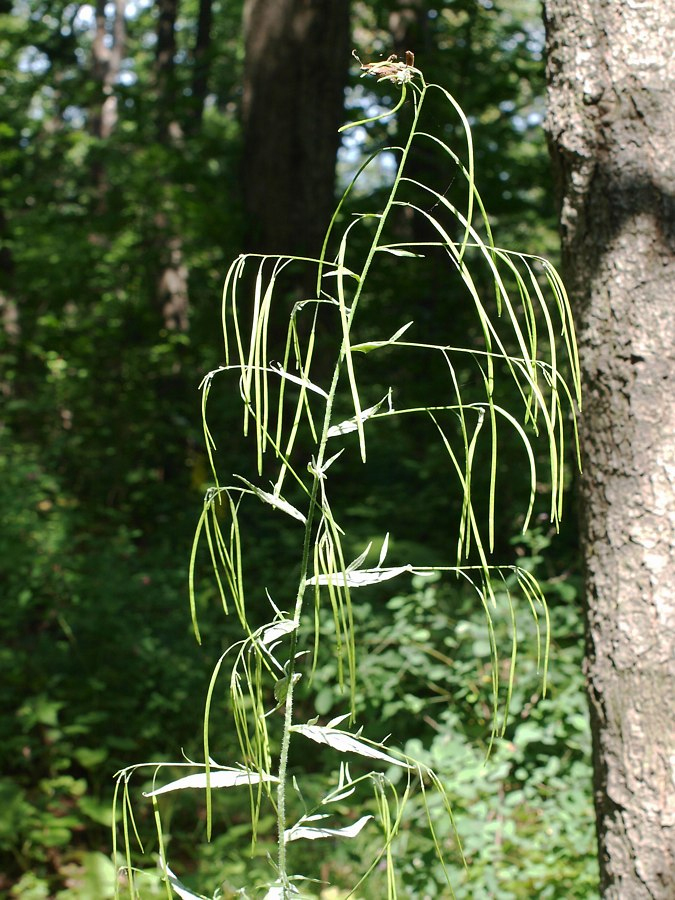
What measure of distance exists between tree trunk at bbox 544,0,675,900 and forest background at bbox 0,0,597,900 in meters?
0.76

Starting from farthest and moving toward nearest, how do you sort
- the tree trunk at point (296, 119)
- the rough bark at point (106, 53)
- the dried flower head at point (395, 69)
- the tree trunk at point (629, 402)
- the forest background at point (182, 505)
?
the rough bark at point (106, 53) → the tree trunk at point (296, 119) → the forest background at point (182, 505) → the tree trunk at point (629, 402) → the dried flower head at point (395, 69)

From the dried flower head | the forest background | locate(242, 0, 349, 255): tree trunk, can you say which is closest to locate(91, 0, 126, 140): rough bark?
the forest background

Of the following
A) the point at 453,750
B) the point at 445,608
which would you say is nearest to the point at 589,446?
the point at 453,750

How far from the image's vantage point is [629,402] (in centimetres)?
183

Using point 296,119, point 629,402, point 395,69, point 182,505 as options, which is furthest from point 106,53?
point 395,69

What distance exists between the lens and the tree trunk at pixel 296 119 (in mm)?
6195

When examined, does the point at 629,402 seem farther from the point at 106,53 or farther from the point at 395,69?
the point at 106,53

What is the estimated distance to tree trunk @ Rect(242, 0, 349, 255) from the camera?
6195 millimetres

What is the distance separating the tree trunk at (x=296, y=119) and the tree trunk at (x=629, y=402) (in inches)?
173

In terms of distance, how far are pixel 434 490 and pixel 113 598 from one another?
6.56 ft

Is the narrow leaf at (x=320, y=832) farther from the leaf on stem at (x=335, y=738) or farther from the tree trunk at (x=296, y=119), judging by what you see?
the tree trunk at (x=296, y=119)

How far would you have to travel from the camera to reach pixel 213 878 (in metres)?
2.77

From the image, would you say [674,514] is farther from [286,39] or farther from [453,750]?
[286,39]

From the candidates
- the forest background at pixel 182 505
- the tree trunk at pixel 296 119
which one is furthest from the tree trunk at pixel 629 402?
the tree trunk at pixel 296 119
